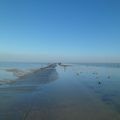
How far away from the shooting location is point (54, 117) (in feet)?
34.9

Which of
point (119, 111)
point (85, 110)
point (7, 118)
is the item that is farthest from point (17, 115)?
point (119, 111)

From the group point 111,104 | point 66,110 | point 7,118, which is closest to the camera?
point 7,118

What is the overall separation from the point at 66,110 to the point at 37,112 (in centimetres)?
195

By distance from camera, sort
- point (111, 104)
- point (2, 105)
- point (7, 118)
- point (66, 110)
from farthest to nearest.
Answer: point (111, 104), point (2, 105), point (66, 110), point (7, 118)

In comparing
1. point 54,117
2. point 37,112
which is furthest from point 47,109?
point 54,117

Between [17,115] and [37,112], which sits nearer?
[17,115]

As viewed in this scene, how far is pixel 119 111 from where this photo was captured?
12266 mm

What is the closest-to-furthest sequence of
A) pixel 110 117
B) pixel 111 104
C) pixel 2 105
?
pixel 110 117
pixel 2 105
pixel 111 104

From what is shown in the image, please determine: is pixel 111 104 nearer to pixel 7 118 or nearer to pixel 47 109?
pixel 47 109

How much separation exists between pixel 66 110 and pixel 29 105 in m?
2.70

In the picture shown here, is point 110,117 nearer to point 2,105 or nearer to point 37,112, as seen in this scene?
point 37,112

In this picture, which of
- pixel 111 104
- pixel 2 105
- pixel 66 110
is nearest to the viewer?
pixel 66 110

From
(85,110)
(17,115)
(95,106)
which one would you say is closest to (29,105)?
(17,115)

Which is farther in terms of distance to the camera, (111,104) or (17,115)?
(111,104)
